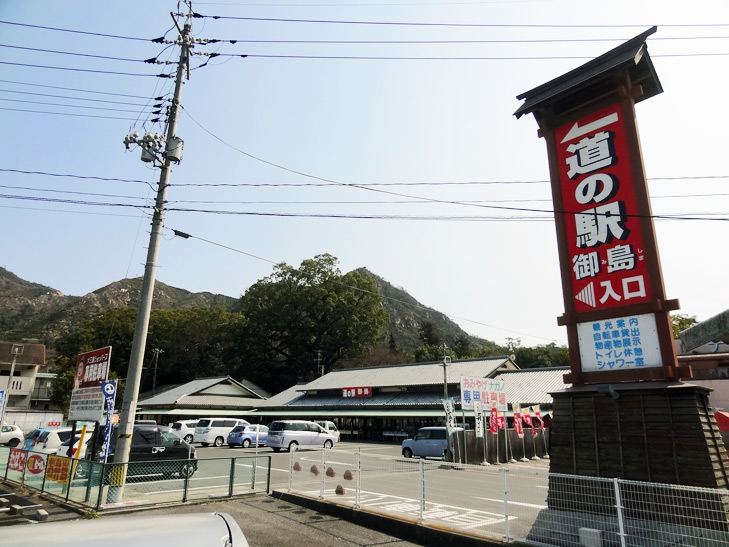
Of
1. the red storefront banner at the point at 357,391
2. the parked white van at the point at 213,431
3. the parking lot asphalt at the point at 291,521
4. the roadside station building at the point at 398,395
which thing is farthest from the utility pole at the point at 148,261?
the red storefront banner at the point at 357,391

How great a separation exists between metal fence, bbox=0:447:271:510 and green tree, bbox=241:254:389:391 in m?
52.6

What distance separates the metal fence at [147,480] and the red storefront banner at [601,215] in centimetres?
894

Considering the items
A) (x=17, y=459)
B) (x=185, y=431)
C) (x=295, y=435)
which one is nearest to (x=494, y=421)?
(x=295, y=435)

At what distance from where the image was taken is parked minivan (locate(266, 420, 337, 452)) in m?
26.2

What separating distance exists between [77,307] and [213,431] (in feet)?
457

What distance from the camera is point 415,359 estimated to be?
8431 centimetres

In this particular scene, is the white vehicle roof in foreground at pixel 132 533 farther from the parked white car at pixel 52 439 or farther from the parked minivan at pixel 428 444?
the parked minivan at pixel 428 444

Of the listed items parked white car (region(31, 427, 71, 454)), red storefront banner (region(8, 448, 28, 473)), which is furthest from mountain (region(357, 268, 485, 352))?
red storefront banner (region(8, 448, 28, 473))

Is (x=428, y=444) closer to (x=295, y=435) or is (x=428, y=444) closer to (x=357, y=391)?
(x=295, y=435)

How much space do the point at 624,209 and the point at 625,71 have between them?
3087 millimetres

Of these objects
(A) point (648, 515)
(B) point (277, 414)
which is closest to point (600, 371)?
(A) point (648, 515)

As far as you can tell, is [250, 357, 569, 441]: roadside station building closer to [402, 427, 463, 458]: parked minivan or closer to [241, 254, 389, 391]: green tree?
[402, 427, 463, 458]: parked minivan

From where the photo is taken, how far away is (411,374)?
4022cm

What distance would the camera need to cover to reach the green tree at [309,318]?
65812 millimetres
